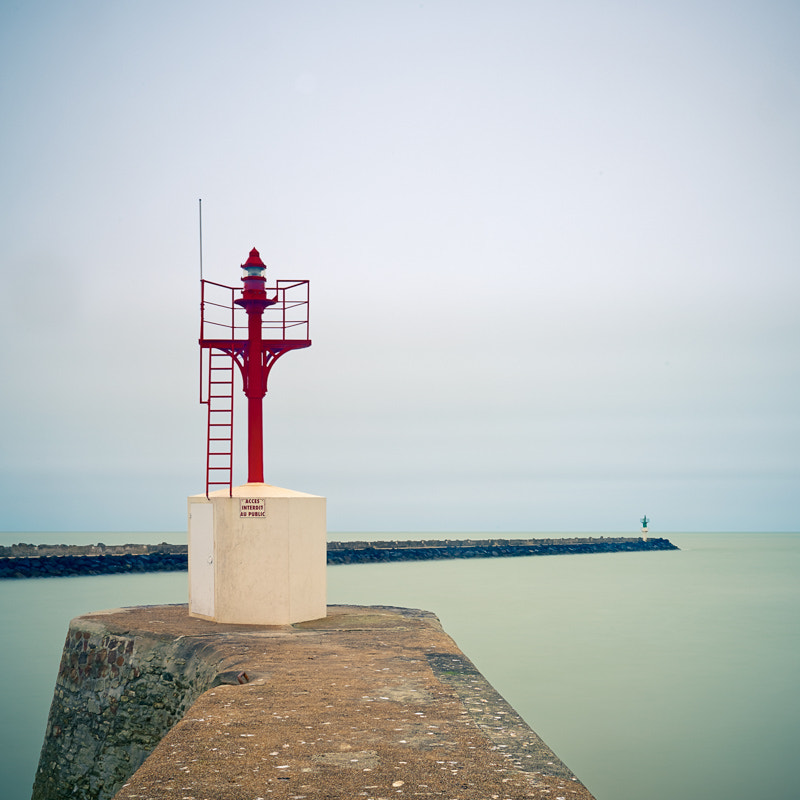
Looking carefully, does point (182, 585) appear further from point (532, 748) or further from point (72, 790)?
point (532, 748)

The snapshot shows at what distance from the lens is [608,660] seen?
1667cm

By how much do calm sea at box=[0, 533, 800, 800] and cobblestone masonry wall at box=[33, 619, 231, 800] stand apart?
1.08m

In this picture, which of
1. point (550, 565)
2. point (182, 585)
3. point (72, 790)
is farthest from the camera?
point (550, 565)

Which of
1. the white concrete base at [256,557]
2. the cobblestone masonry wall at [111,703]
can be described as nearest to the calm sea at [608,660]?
the cobblestone masonry wall at [111,703]

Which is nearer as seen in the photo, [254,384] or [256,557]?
[256,557]

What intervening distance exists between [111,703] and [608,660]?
11.4m

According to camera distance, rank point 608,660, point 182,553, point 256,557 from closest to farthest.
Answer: point 256,557
point 608,660
point 182,553

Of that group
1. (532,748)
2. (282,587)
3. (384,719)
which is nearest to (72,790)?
(282,587)

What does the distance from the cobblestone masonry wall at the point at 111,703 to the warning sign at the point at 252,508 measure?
1818mm

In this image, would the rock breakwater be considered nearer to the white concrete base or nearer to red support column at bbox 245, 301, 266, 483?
red support column at bbox 245, 301, 266, 483

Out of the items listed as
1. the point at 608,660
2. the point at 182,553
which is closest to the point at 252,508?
the point at 608,660

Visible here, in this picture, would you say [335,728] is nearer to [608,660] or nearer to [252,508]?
[252,508]

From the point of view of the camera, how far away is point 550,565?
145ft

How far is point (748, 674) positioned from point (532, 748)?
12.8m
